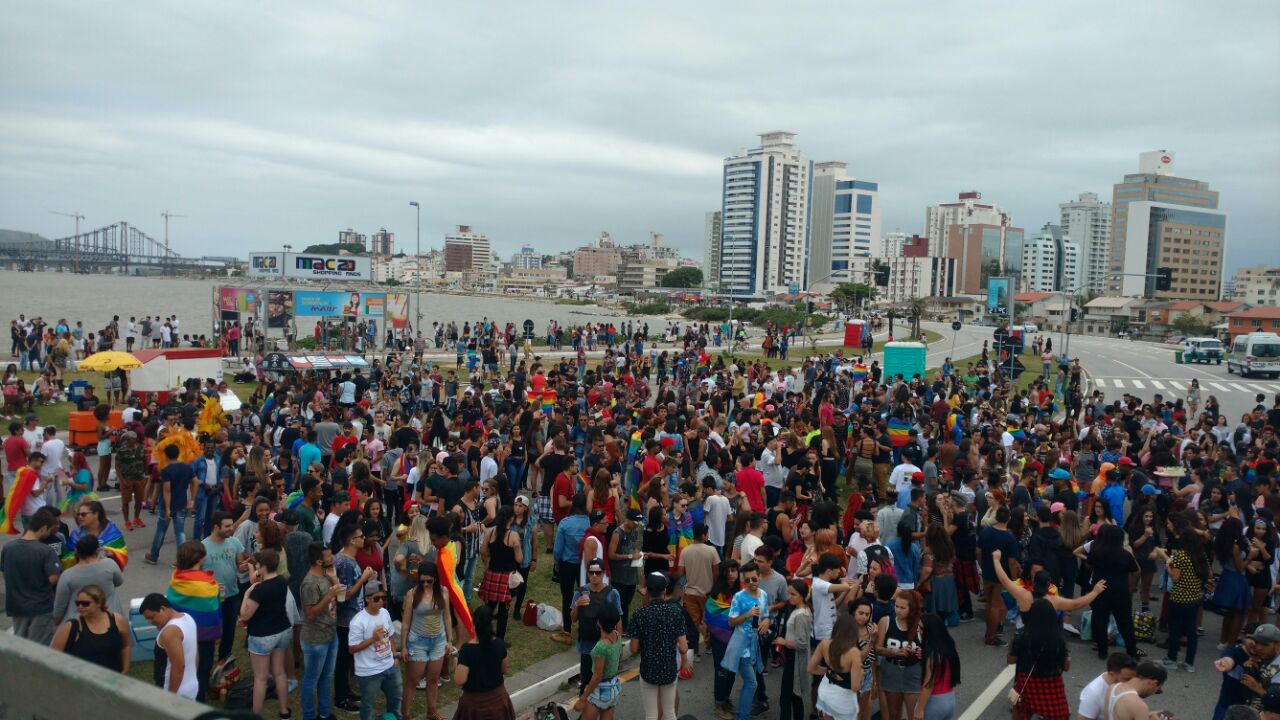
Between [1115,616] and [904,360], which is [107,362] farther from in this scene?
[904,360]

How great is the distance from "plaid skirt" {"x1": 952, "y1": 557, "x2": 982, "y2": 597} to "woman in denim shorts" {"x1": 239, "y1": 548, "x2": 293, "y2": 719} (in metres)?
6.97

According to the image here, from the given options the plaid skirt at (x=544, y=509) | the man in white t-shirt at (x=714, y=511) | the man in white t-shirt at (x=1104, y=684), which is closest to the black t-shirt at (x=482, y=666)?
the man in white t-shirt at (x=1104, y=684)

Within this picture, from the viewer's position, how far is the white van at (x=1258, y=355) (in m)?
43.9

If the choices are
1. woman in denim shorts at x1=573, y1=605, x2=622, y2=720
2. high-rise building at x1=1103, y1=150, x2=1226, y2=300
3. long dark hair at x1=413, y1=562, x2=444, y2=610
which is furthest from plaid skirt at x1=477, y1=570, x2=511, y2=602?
high-rise building at x1=1103, y1=150, x2=1226, y2=300

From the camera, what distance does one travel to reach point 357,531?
702 centimetres

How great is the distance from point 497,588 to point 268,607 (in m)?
2.20

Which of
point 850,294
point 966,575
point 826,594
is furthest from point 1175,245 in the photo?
point 826,594

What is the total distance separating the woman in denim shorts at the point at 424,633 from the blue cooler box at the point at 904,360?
21.6 m

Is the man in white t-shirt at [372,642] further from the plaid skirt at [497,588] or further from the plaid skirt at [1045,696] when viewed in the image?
the plaid skirt at [1045,696]

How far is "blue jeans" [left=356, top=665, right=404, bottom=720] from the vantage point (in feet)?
21.4

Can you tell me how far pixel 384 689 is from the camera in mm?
6680

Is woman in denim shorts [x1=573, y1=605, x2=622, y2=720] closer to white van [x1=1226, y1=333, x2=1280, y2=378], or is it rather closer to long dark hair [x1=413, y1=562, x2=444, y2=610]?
long dark hair [x1=413, y1=562, x2=444, y2=610]

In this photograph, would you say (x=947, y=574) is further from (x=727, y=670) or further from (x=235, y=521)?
(x=235, y=521)

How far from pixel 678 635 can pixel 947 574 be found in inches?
150
